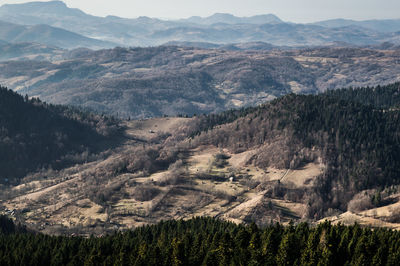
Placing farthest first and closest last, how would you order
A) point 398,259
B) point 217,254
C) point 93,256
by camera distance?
point 93,256
point 217,254
point 398,259

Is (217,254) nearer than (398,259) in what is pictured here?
No

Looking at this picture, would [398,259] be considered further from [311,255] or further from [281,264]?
[281,264]

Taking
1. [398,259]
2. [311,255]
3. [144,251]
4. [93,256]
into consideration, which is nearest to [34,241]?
[93,256]

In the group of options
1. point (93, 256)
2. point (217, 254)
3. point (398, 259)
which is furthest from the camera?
point (93, 256)

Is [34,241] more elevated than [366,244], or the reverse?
[366,244]

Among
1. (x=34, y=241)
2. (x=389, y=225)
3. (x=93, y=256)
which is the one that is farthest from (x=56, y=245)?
(x=389, y=225)

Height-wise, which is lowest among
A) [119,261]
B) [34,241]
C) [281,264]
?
[34,241]

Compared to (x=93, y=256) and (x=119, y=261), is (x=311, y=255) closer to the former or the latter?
(x=119, y=261)
